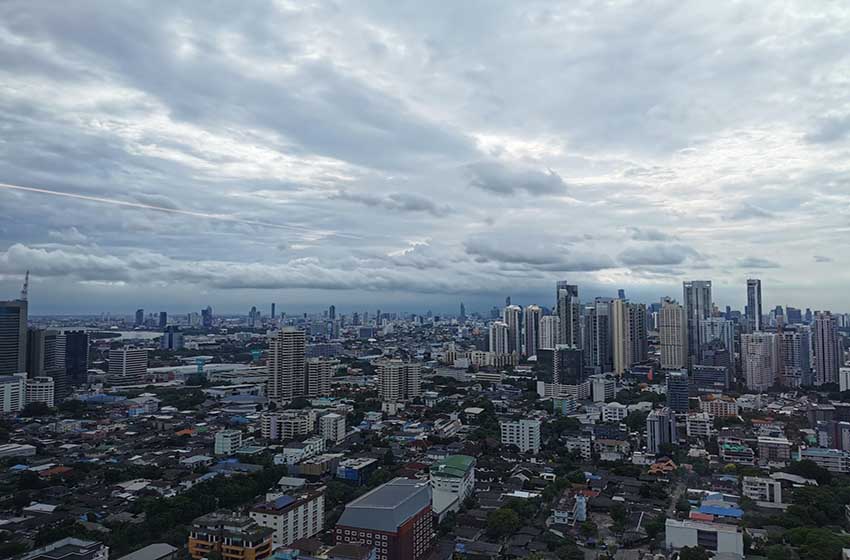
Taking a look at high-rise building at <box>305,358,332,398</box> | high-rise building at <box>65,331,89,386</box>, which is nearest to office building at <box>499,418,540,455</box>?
high-rise building at <box>305,358,332,398</box>

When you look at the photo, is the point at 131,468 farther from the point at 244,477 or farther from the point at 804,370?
the point at 804,370

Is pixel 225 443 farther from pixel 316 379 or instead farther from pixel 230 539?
pixel 316 379

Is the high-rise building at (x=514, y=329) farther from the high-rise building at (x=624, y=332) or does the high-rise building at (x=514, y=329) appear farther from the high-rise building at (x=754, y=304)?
the high-rise building at (x=754, y=304)

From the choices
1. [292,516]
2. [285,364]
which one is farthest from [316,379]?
[292,516]

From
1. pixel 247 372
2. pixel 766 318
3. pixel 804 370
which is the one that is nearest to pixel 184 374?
pixel 247 372

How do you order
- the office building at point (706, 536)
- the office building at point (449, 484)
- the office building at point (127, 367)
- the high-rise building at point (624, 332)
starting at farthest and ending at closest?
the high-rise building at point (624, 332), the office building at point (127, 367), the office building at point (449, 484), the office building at point (706, 536)

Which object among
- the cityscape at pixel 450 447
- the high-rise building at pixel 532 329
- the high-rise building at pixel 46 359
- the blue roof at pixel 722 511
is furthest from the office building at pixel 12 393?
the high-rise building at pixel 532 329

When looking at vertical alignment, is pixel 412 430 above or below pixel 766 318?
below
